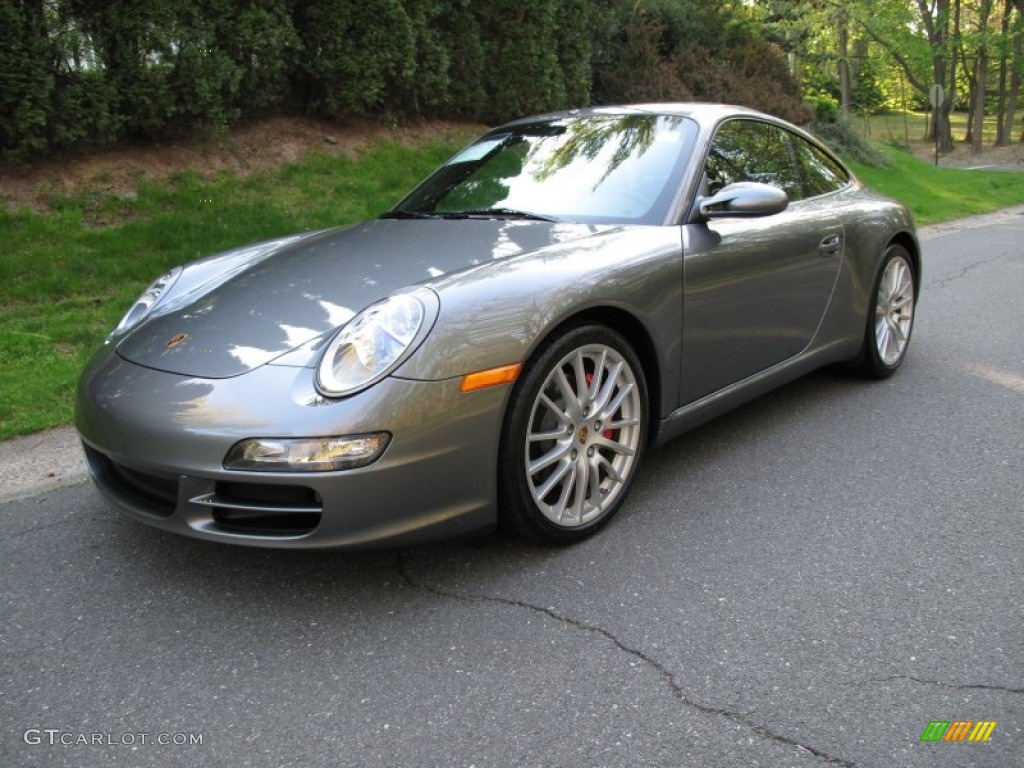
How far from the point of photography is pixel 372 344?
2.53m

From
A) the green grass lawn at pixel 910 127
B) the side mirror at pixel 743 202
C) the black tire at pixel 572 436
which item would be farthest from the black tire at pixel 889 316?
the green grass lawn at pixel 910 127

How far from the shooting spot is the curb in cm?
347

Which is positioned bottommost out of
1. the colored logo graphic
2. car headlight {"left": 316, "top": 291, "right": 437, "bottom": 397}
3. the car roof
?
the colored logo graphic

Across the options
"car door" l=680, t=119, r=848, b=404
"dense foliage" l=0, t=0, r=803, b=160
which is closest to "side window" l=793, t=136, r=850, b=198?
"car door" l=680, t=119, r=848, b=404

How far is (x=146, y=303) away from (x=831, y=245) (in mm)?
2866

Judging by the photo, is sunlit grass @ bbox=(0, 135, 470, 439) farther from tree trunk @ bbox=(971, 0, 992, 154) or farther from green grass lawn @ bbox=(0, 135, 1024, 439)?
tree trunk @ bbox=(971, 0, 992, 154)

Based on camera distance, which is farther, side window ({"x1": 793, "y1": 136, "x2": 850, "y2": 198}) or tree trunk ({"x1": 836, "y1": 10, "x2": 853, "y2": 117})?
tree trunk ({"x1": 836, "y1": 10, "x2": 853, "y2": 117})

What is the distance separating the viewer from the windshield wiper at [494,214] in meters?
3.41

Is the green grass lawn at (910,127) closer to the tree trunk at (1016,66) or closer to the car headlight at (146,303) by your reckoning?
the tree trunk at (1016,66)

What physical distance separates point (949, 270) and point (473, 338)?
23.6ft

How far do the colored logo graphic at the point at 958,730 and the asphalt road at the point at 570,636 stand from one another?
0.07 ft

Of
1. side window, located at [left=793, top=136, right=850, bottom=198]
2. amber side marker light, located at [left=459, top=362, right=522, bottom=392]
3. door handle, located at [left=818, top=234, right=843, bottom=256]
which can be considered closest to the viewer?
amber side marker light, located at [left=459, top=362, right=522, bottom=392]

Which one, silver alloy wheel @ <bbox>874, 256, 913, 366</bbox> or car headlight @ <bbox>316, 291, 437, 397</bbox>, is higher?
car headlight @ <bbox>316, 291, 437, 397</bbox>

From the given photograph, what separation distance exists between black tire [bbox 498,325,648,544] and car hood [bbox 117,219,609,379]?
16.0 inches
